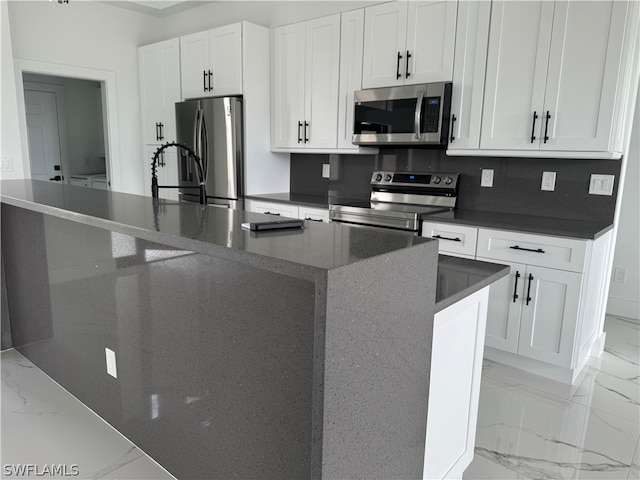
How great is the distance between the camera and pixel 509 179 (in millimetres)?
3256

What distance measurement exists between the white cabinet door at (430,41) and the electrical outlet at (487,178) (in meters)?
0.72

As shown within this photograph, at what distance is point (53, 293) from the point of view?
2.32 m

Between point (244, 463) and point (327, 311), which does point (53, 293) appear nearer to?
point (244, 463)

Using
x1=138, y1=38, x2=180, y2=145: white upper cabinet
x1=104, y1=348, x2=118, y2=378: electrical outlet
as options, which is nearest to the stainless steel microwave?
x1=138, y1=38, x2=180, y2=145: white upper cabinet

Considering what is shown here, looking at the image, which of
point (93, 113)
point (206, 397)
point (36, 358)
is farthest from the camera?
point (93, 113)

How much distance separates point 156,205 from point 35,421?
123 centimetres

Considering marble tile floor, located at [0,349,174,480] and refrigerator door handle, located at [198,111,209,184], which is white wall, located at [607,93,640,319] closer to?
refrigerator door handle, located at [198,111,209,184]

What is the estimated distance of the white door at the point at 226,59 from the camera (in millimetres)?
4031

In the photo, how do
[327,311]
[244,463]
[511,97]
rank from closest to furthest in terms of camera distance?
[327,311]
[244,463]
[511,97]

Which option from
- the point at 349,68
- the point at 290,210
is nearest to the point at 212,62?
the point at 349,68

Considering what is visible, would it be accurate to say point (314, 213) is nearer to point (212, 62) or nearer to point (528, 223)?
point (528, 223)

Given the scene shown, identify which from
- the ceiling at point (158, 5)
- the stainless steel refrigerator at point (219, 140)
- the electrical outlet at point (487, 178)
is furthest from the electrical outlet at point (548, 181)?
the ceiling at point (158, 5)

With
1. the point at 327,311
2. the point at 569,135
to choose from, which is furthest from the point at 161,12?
the point at 327,311

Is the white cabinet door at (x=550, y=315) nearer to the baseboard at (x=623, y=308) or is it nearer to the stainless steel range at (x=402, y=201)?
the stainless steel range at (x=402, y=201)
